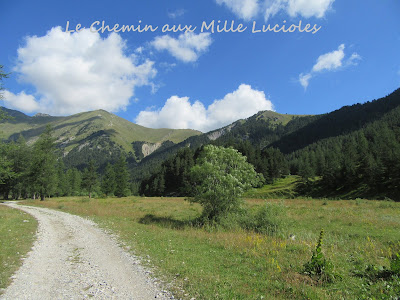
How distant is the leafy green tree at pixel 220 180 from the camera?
68.8 feet

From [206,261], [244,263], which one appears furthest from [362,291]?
[206,261]

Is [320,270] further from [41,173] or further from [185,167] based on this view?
[185,167]

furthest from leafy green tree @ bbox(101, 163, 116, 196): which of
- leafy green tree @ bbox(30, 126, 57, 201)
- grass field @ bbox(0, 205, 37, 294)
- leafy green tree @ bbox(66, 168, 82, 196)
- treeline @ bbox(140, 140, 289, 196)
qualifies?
grass field @ bbox(0, 205, 37, 294)

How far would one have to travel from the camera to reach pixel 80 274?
8266 millimetres

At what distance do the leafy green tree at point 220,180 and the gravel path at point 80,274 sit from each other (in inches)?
413

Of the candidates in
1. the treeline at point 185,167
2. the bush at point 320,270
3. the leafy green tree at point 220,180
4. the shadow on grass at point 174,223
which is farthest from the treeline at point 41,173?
the treeline at point 185,167

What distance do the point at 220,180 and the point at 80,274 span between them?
48.2ft

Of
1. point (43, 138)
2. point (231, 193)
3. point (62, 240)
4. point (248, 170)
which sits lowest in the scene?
point (62, 240)

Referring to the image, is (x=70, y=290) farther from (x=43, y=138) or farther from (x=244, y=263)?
(x=43, y=138)

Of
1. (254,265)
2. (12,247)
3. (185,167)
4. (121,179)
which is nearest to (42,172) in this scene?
(121,179)

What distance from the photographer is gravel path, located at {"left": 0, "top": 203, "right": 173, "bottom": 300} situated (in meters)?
Answer: 6.68

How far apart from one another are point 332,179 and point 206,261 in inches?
3559

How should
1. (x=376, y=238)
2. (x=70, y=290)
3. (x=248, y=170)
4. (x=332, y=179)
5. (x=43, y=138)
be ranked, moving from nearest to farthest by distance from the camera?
(x=70, y=290)
(x=376, y=238)
(x=248, y=170)
(x=43, y=138)
(x=332, y=179)

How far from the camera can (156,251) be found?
38.5 feet
